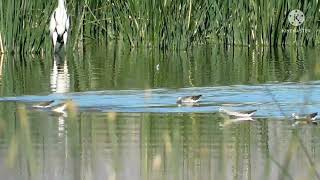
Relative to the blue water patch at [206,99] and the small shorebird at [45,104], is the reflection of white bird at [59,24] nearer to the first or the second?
the blue water patch at [206,99]

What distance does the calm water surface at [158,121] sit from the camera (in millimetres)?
6293

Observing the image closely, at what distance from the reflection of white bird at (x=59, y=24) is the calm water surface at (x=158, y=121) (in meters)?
1.49

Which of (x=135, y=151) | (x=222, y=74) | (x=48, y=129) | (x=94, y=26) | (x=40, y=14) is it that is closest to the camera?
(x=135, y=151)

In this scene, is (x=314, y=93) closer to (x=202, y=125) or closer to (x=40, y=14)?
(x=202, y=125)

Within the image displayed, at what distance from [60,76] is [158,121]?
16.6 ft

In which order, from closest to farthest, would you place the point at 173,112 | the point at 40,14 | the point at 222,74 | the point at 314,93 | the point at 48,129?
the point at 48,129, the point at 173,112, the point at 314,93, the point at 222,74, the point at 40,14

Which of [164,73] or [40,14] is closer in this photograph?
[164,73]

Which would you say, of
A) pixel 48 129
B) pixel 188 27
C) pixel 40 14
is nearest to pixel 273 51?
pixel 188 27

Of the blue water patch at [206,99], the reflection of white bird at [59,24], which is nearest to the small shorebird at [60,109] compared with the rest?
the blue water patch at [206,99]

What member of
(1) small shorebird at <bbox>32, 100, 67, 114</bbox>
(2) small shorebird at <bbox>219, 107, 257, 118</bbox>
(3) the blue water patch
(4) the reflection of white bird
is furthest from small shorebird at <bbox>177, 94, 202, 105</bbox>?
(4) the reflection of white bird

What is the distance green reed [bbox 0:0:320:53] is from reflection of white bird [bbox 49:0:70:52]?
131 mm

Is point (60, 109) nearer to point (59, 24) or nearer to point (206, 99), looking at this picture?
point (206, 99)

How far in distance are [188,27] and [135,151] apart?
438 inches

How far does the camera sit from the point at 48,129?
834cm
